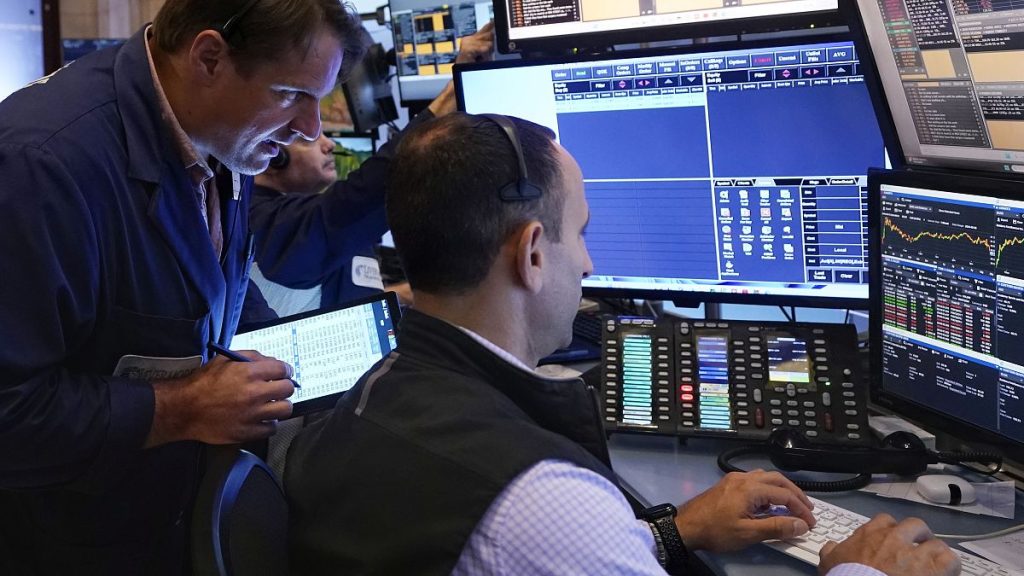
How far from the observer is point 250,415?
1334 mm

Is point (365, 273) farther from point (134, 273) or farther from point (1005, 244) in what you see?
point (1005, 244)

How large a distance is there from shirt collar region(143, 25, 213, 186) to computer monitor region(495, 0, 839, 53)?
741 mm

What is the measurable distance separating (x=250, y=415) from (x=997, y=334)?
3.33 ft

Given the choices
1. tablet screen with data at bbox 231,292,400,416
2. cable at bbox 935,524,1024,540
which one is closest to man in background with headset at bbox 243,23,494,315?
tablet screen with data at bbox 231,292,400,416

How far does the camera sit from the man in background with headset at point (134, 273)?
1.24 metres

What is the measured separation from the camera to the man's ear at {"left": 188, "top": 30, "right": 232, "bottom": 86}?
4.53 ft

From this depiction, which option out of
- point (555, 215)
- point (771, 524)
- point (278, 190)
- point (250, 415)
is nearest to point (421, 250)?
point (555, 215)

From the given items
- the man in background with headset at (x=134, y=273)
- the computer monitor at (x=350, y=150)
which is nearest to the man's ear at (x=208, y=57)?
the man in background with headset at (x=134, y=273)

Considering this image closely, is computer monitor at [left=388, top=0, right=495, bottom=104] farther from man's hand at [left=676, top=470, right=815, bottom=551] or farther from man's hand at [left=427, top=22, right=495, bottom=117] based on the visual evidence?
man's hand at [left=676, top=470, right=815, bottom=551]

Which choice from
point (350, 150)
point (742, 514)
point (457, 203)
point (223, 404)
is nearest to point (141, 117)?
point (223, 404)

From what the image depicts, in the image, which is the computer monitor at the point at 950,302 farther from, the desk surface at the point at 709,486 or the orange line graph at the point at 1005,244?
the desk surface at the point at 709,486

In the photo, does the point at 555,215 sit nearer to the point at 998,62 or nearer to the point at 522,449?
the point at 522,449

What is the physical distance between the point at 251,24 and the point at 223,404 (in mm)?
536

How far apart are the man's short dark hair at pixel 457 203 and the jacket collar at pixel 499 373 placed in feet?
0.21
